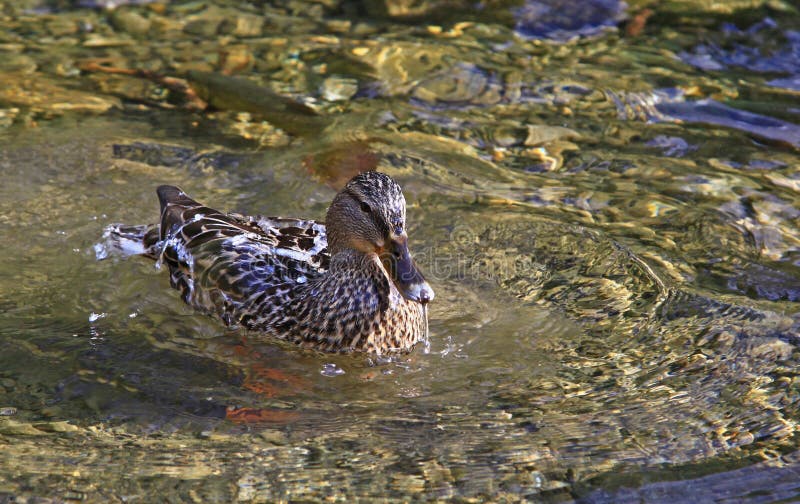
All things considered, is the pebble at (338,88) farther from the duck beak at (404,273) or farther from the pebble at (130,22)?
the duck beak at (404,273)

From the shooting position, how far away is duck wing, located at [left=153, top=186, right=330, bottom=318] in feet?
21.5

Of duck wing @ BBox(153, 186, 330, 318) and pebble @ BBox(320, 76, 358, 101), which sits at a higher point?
pebble @ BBox(320, 76, 358, 101)

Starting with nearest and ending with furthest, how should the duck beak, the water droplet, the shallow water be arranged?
the shallow water, the duck beak, the water droplet

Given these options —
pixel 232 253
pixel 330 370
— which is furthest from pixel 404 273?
pixel 232 253

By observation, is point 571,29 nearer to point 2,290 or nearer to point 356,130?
point 356,130

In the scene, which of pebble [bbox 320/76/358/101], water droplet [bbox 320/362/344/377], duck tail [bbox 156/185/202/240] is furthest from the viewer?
pebble [bbox 320/76/358/101]

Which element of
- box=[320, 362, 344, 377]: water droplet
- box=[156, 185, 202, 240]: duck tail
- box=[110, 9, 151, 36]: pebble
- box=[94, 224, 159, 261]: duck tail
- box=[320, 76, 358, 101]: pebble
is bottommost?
box=[320, 362, 344, 377]: water droplet

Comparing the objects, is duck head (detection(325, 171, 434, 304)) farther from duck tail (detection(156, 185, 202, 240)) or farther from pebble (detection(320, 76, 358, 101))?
pebble (detection(320, 76, 358, 101))

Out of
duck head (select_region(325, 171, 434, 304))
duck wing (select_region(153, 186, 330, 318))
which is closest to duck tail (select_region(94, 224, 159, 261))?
duck wing (select_region(153, 186, 330, 318))

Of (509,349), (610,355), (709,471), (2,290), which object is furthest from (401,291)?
(2,290)

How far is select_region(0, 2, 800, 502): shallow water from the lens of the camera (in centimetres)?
508

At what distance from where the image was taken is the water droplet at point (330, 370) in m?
6.14

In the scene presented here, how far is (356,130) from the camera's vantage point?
29.2 feet

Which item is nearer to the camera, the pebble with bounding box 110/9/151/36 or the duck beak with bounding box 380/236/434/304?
the duck beak with bounding box 380/236/434/304
